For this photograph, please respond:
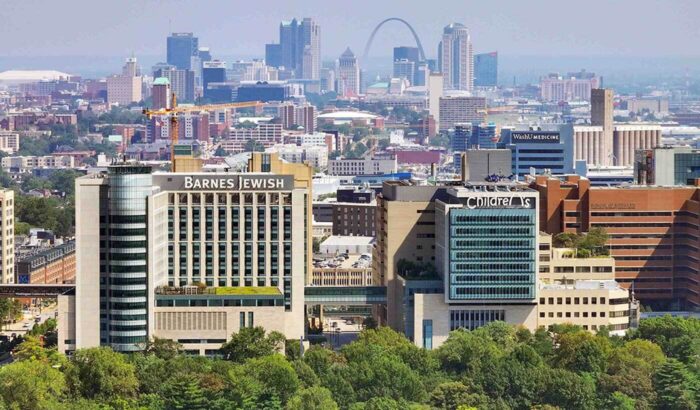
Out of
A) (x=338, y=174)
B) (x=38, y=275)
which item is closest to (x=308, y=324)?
(x=38, y=275)

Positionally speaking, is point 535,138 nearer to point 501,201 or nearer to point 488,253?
point 501,201

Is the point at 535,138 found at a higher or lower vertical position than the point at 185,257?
higher

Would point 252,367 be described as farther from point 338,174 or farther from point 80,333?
point 338,174

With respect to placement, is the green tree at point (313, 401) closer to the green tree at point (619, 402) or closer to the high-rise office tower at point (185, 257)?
the green tree at point (619, 402)

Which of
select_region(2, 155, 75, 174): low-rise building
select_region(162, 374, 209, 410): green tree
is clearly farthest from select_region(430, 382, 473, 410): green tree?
select_region(2, 155, 75, 174): low-rise building

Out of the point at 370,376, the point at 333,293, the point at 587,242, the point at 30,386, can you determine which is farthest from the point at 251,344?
the point at 587,242

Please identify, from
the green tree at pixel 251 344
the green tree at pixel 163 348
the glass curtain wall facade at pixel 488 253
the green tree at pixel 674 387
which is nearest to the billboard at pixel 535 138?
the glass curtain wall facade at pixel 488 253
